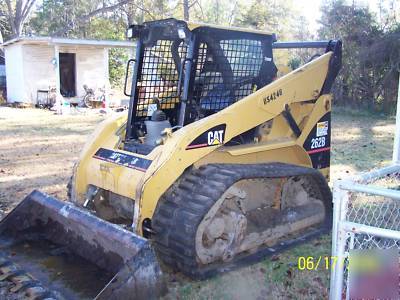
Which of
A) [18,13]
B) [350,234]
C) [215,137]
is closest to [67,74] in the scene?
[18,13]

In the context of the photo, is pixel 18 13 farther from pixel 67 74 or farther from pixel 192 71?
pixel 192 71

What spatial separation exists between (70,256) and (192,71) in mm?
2054

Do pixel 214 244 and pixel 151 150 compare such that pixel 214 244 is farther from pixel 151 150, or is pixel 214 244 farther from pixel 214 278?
pixel 151 150

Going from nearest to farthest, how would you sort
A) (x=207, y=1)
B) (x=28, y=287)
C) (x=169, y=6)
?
1. (x=28, y=287)
2. (x=169, y=6)
3. (x=207, y=1)

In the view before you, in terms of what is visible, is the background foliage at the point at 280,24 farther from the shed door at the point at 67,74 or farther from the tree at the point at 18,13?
the shed door at the point at 67,74

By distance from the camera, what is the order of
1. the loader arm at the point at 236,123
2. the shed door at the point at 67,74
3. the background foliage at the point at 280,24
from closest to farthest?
the loader arm at the point at 236,123, the background foliage at the point at 280,24, the shed door at the point at 67,74

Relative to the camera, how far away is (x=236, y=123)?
4.71m

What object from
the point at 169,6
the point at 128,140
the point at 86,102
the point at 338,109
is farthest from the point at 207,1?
the point at 128,140

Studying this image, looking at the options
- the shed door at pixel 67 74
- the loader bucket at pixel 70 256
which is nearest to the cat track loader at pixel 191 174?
the loader bucket at pixel 70 256

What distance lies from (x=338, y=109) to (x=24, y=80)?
13111mm

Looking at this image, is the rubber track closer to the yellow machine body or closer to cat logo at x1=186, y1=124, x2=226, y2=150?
the yellow machine body

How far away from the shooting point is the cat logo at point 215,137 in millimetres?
4496

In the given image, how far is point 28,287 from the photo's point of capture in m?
3.65

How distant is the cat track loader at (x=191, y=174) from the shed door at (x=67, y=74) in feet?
58.2
